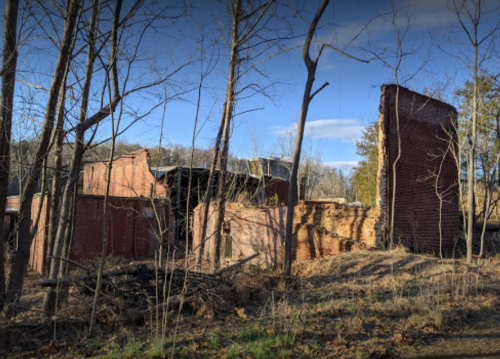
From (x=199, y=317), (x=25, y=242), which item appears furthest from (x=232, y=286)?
(x=25, y=242)

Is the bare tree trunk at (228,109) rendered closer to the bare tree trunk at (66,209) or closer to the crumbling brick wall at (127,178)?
the bare tree trunk at (66,209)

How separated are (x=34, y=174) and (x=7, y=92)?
159 centimetres

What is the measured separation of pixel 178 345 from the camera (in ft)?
15.6

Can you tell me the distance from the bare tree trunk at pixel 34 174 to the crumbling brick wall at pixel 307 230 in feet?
18.7

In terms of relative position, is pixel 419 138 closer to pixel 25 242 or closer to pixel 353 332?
pixel 353 332

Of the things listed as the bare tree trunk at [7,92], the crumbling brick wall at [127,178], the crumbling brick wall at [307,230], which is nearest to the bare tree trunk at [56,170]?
the bare tree trunk at [7,92]

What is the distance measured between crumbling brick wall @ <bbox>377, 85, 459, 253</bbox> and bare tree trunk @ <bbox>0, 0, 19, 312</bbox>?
33.3 ft

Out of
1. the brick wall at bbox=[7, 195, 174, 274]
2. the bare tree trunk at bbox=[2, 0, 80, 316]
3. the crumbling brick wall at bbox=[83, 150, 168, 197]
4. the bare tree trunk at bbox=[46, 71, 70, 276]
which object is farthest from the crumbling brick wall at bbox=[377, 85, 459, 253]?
the crumbling brick wall at bbox=[83, 150, 168, 197]

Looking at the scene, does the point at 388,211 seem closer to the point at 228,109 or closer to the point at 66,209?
the point at 228,109

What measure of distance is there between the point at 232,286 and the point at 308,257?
5.71 meters

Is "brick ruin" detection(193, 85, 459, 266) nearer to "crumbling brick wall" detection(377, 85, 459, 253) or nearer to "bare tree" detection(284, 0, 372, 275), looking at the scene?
"crumbling brick wall" detection(377, 85, 459, 253)

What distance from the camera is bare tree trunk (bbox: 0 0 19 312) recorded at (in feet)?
21.2

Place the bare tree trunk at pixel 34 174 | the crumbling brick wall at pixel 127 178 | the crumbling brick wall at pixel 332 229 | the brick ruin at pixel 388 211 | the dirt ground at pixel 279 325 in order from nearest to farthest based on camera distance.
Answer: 1. the dirt ground at pixel 279 325
2. the bare tree trunk at pixel 34 174
3. the crumbling brick wall at pixel 332 229
4. the brick ruin at pixel 388 211
5. the crumbling brick wall at pixel 127 178

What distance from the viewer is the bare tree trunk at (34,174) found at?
21.0ft
